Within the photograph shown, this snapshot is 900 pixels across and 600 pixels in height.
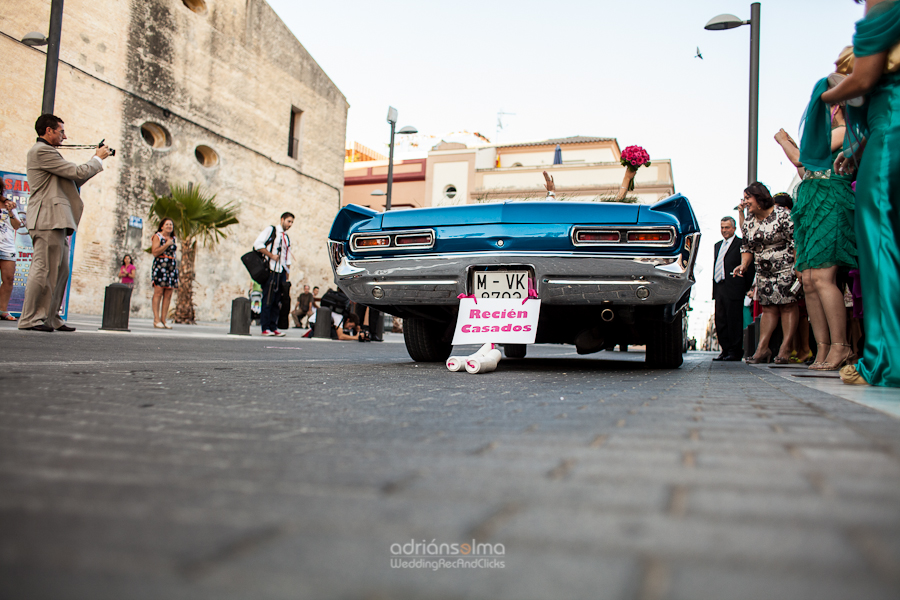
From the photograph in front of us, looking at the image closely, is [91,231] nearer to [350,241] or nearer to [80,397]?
[350,241]

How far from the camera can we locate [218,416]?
175cm

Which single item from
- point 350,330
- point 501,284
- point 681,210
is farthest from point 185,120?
point 681,210

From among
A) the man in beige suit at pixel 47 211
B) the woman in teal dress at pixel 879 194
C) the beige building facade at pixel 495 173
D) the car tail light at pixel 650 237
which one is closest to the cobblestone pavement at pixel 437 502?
the woman in teal dress at pixel 879 194

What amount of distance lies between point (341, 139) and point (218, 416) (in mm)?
29943

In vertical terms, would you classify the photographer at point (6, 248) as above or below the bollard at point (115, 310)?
above

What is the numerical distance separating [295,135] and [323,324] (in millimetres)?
17563

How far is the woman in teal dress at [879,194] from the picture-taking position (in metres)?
2.97

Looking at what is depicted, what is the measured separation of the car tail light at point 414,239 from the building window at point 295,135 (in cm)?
2489

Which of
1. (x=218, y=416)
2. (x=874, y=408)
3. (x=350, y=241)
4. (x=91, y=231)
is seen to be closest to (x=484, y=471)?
(x=218, y=416)

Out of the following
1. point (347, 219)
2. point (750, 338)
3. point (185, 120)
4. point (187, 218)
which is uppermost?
point (185, 120)

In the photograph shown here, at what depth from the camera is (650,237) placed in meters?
3.93

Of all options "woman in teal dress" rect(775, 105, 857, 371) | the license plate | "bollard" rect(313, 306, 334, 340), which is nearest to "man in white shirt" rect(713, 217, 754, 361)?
"woman in teal dress" rect(775, 105, 857, 371)

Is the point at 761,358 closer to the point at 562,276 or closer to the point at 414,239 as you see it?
the point at 562,276

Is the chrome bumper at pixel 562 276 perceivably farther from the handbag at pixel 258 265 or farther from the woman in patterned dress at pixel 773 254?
the handbag at pixel 258 265
